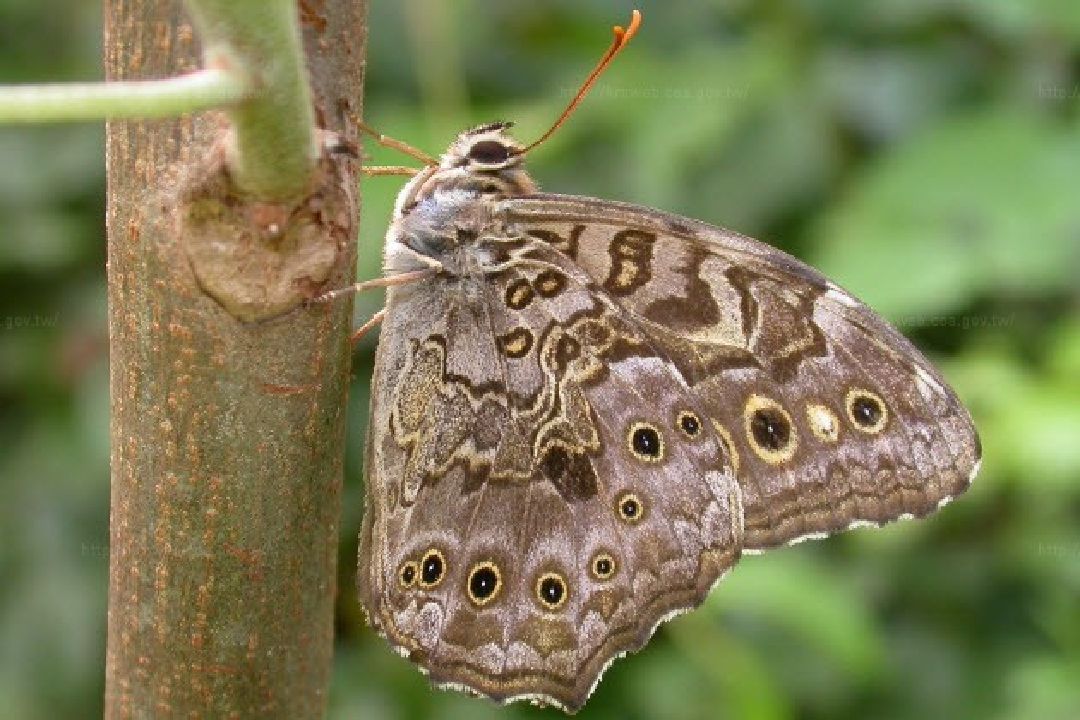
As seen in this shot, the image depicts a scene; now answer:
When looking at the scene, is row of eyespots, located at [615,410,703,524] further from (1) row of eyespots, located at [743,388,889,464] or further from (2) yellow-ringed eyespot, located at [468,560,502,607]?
(2) yellow-ringed eyespot, located at [468,560,502,607]

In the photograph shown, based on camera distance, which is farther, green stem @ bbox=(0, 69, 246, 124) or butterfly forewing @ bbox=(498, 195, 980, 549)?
butterfly forewing @ bbox=(498, 195, 980, 549)

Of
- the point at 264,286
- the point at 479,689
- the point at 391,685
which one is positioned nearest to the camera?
the point at 264,286

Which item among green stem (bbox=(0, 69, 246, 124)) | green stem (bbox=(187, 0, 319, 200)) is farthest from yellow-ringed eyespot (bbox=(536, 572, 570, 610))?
green stem (bbox=(0, 69, 246, 124))

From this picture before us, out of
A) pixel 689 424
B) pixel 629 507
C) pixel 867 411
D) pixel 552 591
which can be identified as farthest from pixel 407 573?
pixel 867 411

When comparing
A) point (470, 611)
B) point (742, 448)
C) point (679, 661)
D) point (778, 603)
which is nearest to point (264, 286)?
point (470, 611)

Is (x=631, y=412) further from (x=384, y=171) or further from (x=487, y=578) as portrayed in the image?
(x=384, y=171)

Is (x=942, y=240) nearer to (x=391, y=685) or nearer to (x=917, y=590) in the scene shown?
(x=917, y=590)
